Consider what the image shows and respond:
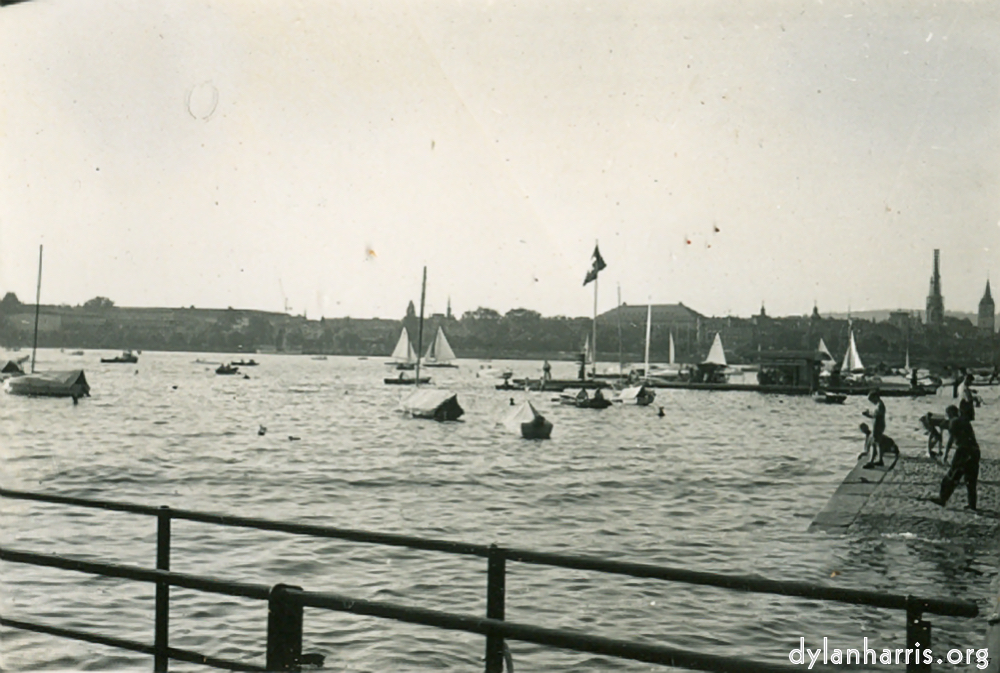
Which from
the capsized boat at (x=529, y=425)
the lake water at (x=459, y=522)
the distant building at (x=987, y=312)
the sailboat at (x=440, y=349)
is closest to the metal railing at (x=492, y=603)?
the lake water at (x=459, y=522)

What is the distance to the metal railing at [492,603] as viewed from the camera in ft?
7.48

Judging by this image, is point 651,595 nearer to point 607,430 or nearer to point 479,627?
point 479,627

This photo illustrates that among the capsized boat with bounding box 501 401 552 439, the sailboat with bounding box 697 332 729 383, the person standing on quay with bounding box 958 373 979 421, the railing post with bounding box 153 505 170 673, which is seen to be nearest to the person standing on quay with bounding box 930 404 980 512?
the person standing on quay with bounding box 958 373 979 421

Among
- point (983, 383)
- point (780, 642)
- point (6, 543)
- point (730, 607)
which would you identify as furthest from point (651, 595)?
point (6, 543)

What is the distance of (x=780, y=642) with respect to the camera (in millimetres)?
10258

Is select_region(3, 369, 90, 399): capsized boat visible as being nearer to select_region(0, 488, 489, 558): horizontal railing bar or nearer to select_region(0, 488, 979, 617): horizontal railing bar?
select_region(0, 488, 489, 558): horizontal railing bar

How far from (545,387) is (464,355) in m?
6.89

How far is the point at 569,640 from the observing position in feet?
7.57

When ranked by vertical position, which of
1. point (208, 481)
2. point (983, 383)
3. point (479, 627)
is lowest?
point (208, 481)

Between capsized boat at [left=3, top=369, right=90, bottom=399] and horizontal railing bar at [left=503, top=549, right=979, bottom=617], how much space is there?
181 ft

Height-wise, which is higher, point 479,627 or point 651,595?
point 479,627

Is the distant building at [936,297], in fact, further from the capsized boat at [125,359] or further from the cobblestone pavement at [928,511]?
the capsized boat at [125,359]

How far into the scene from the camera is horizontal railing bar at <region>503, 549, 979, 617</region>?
8.04ft

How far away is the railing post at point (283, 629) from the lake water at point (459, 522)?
3720 millimetres
